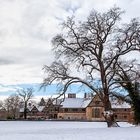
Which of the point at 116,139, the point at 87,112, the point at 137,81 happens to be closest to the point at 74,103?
the point at 87,112

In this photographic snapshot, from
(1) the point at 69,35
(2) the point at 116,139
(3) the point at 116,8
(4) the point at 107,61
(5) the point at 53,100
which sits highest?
(3) the point at 116,8

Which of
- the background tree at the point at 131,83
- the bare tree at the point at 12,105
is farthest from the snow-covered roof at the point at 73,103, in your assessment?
the background tree at the point at 131,83

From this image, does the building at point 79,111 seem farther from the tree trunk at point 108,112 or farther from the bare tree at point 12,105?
the tree trunk at point 108,112

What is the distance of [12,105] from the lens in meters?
186

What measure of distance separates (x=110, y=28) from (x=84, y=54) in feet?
15.9

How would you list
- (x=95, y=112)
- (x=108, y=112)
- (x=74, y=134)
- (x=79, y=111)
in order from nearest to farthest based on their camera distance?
(x=74, y=134), (x=108, y=112), (x=95, y=112), (x=79, y=111)

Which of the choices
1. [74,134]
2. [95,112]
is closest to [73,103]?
[95,112]

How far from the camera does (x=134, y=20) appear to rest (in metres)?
50.5

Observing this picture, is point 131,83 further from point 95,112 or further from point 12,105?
point 12,105

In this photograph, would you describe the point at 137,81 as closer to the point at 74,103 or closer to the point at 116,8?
the point at 116,8

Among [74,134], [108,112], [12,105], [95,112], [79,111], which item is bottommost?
[74,134]

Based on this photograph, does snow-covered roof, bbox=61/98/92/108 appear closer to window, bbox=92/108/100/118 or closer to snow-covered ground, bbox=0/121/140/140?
window, bbox=92/108/100/118

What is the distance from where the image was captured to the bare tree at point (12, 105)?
17925 centimetres

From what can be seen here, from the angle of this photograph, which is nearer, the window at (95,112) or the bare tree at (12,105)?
the window at (95,112)
